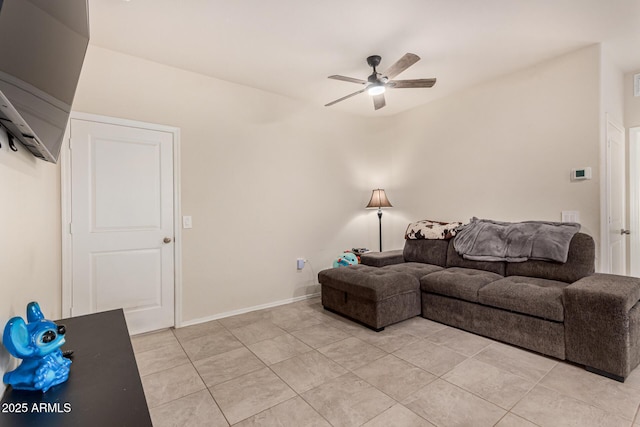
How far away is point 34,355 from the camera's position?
97cm

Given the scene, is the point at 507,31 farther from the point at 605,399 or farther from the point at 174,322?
the point at 174,322

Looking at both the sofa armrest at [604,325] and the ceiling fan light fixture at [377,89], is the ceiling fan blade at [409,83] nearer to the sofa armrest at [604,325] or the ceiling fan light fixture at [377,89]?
the ceiling fan light fixture at [377,89]

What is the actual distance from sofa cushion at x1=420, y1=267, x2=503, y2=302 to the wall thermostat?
1243 millimetres

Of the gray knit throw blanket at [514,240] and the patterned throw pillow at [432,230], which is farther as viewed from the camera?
the patterned throw pillow at [432,230]

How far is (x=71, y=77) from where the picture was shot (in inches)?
52.6

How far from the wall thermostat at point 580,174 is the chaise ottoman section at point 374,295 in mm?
1880

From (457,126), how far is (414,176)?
0.92 m

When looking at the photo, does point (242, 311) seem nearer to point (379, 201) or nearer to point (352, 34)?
point (379, 201)

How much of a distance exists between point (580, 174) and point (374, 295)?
237 cm

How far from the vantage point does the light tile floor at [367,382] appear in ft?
5.49

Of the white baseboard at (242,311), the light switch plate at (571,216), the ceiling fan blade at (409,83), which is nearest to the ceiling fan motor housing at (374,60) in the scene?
the ceiling fan blade at (409,83)

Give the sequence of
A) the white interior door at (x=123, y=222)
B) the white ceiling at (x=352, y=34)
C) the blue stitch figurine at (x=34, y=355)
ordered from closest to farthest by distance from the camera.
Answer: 1. the blue stitch figurine at (x=34, y=355)
2. the white ceiling at (x=352, y=34)
3. the white interior door at (x=123, y=222)

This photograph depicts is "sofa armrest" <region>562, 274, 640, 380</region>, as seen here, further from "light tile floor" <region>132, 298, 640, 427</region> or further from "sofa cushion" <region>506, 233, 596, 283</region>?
"sofa cushion" <region>506, 233, 596, 283</region>

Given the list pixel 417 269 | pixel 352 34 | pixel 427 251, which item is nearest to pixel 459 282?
pixel 417 269
